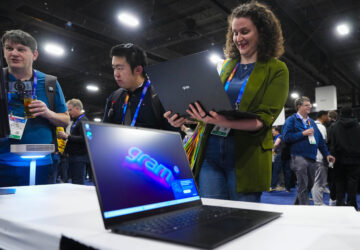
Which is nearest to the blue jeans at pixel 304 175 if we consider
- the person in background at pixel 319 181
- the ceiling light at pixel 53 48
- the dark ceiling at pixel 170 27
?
the person in background at pixel 319 181

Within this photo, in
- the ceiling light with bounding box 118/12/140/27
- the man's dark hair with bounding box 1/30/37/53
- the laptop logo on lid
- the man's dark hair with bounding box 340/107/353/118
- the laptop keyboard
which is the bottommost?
the laptop keyboard

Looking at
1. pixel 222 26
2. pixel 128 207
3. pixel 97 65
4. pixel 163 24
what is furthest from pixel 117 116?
pixel 97 65

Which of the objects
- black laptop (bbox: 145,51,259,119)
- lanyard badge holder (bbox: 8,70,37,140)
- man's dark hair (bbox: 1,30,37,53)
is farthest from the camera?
man's dark hair (bbox: 1,30,37,53)

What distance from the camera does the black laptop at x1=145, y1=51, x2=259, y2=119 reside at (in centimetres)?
92

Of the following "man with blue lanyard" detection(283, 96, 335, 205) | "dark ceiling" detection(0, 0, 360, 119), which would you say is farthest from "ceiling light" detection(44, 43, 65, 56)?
"man with blue lanyard" detection(283, 96, 335, 205)

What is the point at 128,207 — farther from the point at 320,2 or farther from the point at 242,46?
the point at 320,2

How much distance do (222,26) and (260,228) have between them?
283 inches

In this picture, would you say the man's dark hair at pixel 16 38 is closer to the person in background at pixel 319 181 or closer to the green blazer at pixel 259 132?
the green blazer at pixel 259 132

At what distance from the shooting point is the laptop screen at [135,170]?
1.74ft

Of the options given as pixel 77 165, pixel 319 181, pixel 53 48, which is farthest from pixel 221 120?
pixel 53 48

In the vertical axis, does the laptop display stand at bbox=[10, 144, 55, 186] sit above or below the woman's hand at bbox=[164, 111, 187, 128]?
below

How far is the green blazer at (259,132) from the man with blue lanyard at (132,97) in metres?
0.49

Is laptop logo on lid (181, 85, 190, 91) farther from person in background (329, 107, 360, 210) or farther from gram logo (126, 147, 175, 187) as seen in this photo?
person in background (329, 107, 360, 210)

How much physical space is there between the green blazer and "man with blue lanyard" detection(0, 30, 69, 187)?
2.79 ft
